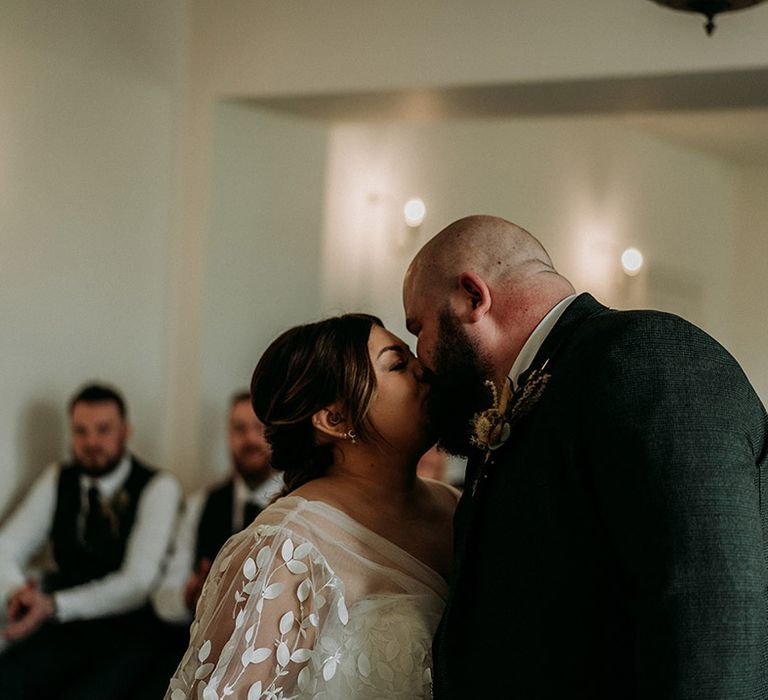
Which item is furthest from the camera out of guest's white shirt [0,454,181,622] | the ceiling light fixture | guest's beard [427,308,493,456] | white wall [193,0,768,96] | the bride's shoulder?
guest's white shirt [0,454,181,622]

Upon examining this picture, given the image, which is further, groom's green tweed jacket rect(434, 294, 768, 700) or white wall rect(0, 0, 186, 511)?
white wall rect(0, 0, 186, 511)

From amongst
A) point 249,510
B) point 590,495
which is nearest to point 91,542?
point 249,510

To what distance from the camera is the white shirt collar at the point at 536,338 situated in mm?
1866

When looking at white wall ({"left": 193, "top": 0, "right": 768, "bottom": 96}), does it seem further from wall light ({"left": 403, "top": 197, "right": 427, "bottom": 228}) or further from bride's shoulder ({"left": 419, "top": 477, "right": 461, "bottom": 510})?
bride's shoulder ({"left": 419, "top": 477, "right": 461, "bottom": 510})

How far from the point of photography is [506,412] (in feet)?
5.95

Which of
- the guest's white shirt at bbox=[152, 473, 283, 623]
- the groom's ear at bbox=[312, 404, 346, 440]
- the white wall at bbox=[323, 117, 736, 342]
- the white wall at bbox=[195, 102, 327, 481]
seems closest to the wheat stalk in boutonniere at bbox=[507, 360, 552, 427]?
the groom's ear at bbox=[312, 404, 346, 440]

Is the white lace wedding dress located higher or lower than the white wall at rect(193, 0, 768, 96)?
lower

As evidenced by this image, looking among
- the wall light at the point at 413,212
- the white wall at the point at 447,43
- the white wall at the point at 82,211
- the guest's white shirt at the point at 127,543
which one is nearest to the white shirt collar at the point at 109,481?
the guest's white shirt at the point at 127,543

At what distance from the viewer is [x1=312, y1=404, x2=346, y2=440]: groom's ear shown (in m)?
2.26

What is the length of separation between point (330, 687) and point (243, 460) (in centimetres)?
285

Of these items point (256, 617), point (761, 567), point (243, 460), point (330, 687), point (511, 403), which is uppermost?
point (511, 403)

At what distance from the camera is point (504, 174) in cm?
738

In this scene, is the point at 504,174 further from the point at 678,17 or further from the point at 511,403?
the point at 511,403

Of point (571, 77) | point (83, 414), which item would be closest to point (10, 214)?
→ point (83, 414)
